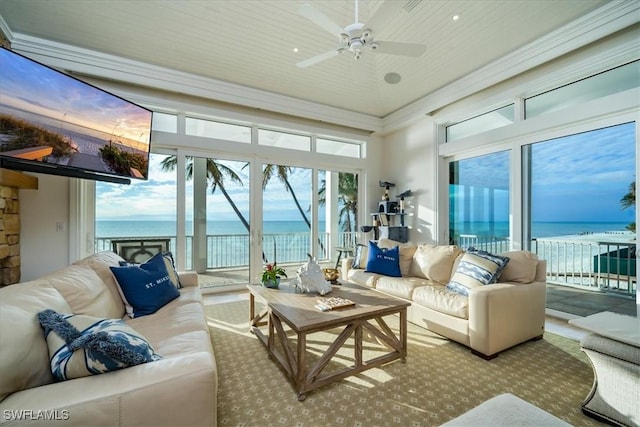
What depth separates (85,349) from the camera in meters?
1.08

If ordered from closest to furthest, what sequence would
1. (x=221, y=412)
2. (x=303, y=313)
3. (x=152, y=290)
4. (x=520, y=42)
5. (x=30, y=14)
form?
1. (x=221, y=412)
2. (x=303, y=313)
3. (x=152, y=290)
4. (x=30, y=14)
5. (x=520, y=42)

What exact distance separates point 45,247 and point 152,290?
2457 mm

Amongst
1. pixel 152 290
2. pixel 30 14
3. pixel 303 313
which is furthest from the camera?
pixel 30 14

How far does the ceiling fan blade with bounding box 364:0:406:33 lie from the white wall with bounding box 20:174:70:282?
408 centimetres

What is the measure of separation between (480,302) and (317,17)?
8.84ft

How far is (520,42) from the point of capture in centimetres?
338

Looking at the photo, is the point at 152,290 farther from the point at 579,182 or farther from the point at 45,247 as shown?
the point at 579,182

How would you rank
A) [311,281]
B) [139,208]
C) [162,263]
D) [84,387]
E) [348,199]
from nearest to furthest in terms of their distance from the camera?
[84,387] < [162,263] < [311,281] < [139,208] < [348,199]

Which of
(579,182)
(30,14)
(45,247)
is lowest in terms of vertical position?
(45,247)

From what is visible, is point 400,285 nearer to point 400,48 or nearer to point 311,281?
point 311,281

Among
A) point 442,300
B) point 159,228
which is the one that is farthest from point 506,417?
point 159,228

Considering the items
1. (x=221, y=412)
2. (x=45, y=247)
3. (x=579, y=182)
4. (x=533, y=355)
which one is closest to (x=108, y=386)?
(x=221, y=412)

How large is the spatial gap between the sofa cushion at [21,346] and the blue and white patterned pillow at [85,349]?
35 mm

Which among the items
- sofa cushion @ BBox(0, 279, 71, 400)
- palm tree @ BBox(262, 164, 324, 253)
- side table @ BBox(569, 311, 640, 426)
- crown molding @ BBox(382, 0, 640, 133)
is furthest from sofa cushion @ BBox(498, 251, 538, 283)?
sofa cushion @ BBox(0, 279, 71, 400)
